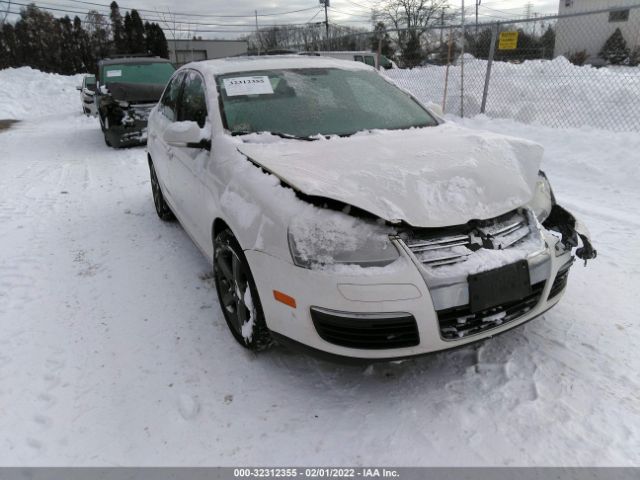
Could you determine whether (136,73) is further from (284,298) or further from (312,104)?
(284,298)

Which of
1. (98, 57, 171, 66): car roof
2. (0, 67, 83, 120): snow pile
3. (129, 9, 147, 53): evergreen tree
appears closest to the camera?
(98, 57, 171, 66): car roof

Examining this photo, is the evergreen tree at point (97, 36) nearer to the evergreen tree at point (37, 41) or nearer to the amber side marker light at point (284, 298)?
the evergreen tree at point (37, 41)

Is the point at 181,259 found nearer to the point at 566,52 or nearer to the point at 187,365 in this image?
the point at 187,365

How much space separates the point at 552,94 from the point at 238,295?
9.05 m

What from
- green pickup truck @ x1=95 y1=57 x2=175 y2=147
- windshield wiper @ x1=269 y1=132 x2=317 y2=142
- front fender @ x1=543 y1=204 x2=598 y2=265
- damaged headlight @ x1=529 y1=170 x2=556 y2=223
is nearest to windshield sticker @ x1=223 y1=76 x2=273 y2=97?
windshield wiper @ x1=269 y1=132 x2=317 y2=142

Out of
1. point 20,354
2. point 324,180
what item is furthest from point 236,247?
point 20,354

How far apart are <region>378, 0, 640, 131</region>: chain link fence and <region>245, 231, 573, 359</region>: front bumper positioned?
655 centimetres

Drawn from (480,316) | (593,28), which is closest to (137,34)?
(593,28)

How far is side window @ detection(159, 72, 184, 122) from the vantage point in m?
4.22

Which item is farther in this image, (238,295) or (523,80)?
(523,80)

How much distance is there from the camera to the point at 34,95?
797 inches

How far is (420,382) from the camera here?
8.25 ft

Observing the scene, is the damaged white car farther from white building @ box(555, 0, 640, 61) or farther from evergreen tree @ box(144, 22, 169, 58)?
evergreen tree @ box(144, 22, 169, 58)

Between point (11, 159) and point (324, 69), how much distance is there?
25.2ft
